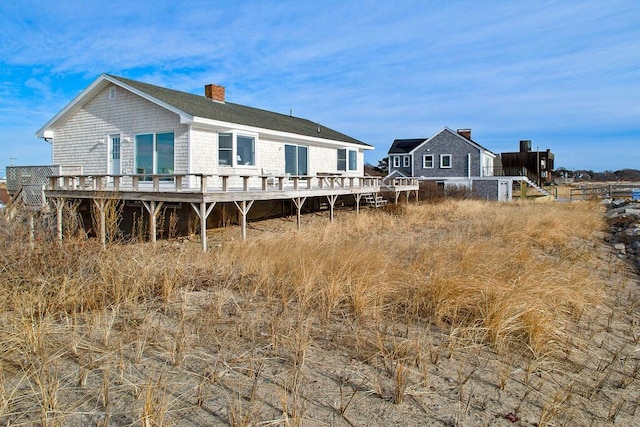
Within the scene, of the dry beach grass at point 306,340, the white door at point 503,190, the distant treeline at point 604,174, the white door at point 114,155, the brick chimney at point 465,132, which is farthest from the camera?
the distant treeline at point 604,174

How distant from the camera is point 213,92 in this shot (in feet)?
67.0

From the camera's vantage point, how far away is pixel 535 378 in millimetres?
4359

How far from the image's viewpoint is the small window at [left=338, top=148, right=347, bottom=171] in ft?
79.4

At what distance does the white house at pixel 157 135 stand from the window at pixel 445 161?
2374 cm

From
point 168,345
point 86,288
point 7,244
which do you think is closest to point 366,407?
point 168,345

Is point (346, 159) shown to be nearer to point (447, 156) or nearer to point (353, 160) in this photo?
point (353, 160)

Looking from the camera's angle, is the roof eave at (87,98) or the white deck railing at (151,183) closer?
the white deck railing at (151,183)

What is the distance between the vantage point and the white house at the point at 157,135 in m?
15.5

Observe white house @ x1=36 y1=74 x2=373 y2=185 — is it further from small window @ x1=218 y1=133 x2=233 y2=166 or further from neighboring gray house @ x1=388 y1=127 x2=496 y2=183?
neighboring gray house @ x1=388 y1=127 x2=496 y2=183

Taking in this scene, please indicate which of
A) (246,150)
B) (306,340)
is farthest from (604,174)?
(306,340)

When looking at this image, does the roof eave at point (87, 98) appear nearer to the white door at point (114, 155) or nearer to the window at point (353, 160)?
the white door at point (114, 155)

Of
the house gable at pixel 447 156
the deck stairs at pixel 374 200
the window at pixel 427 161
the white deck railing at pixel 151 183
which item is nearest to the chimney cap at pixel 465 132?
the house gable at pixel 447 156

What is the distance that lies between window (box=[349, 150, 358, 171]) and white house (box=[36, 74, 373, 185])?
5671 millimetres

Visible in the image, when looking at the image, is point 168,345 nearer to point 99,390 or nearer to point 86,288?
point 99,390
